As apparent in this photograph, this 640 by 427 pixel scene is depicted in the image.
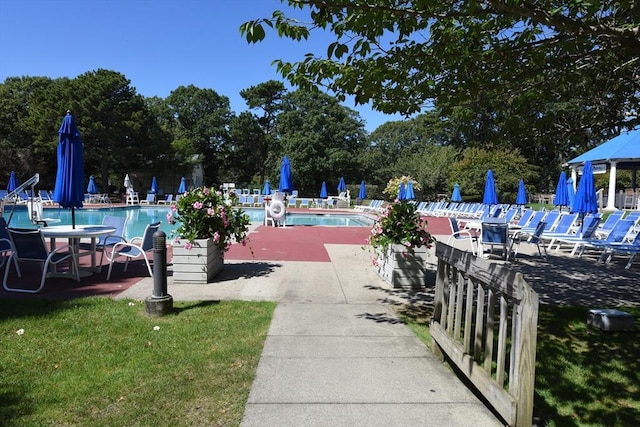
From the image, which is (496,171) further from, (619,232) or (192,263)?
(192,263)

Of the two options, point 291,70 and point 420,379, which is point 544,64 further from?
point 420,379

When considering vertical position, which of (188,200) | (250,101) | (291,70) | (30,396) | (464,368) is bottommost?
(30,396)

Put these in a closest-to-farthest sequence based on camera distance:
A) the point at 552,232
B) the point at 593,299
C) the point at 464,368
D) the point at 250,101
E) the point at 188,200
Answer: the point at 464,368
the point at 593,299
the point at 188,200
the point at 552,232
the point at 250,101

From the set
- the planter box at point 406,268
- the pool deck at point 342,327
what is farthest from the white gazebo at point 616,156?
the planter box at point 406,268

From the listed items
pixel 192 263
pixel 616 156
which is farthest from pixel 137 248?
pixel 616 156

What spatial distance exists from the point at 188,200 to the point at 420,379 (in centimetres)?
Result: 451

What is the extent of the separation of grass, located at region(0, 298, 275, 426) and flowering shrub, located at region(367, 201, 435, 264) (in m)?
2.37

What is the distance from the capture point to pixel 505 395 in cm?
240

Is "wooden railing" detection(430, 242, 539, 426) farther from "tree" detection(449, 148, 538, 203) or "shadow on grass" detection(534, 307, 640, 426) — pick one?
"tree" detection(449, 148, 538, 203)

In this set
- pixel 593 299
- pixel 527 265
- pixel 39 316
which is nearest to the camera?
pixel 39 316

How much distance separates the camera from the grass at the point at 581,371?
2.82m

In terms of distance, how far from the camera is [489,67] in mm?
4711

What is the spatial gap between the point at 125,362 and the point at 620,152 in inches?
1152

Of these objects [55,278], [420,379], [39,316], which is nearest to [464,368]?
[420,379]
